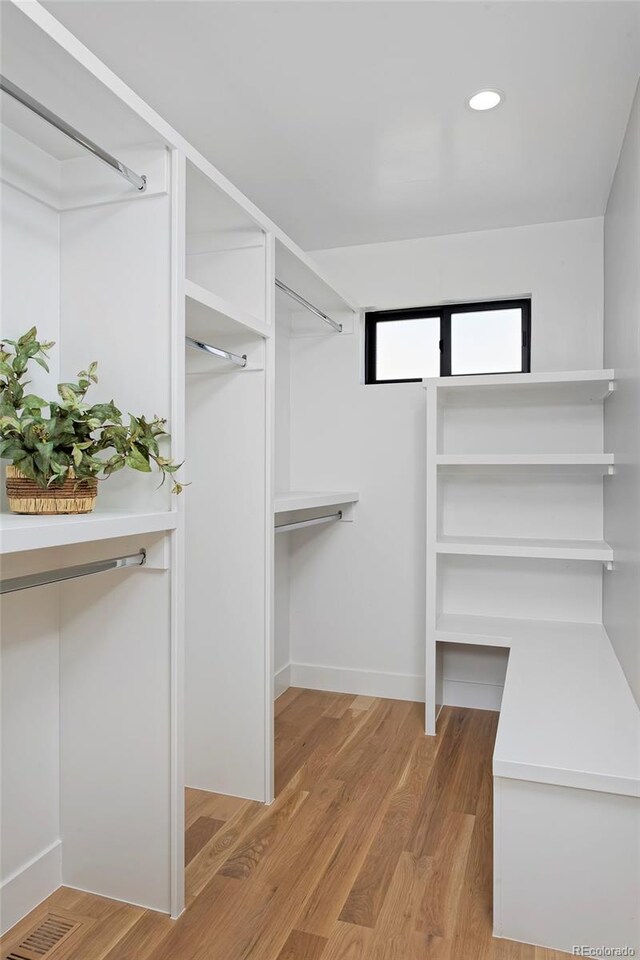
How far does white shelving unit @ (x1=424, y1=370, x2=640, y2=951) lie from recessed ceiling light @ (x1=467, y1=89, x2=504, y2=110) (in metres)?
1.04

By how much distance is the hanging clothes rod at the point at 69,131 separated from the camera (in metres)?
1.26

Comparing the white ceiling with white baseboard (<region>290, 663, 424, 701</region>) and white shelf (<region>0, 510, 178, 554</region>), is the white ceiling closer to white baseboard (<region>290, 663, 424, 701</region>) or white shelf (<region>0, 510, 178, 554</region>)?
white shelf (<region>0, 510, 178, 554</region>)

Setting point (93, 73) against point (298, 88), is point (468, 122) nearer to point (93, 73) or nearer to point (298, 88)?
point (298, 88)

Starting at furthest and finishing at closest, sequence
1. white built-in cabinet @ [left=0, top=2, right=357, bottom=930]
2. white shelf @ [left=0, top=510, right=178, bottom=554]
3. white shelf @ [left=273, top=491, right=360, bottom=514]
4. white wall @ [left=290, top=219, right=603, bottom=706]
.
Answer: white wall @ [left=290, top=219, right=603, bottom=706] → white shelf @ [left=273, top=491, right=360, bottom=514] → white built-in cabinet @ [left=0, top=2, right=357, bottom=930] → white shelf @ [left=0, top=510, right=178, bottom=554]

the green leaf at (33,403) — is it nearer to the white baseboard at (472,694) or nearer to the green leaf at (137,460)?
the green leaf at (137,460)

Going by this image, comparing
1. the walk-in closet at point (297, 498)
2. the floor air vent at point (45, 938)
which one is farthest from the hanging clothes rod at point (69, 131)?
the floor air vent at point (45, 938)

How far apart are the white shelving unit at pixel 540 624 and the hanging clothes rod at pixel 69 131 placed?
1614 millimetres

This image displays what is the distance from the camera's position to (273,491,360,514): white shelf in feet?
7.84

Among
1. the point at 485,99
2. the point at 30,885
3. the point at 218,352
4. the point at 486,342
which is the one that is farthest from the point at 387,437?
the point at 30,885

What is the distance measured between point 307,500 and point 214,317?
889mm

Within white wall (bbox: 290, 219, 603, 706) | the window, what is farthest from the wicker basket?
the window

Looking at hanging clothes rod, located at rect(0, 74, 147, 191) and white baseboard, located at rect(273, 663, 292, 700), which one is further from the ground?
hanging clothes rod, located at rect(0, 74, 147, 191)

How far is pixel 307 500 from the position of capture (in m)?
2.62

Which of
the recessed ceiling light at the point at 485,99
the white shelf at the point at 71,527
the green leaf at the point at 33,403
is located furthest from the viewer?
the recessed ceiling light at the point at 485,99
